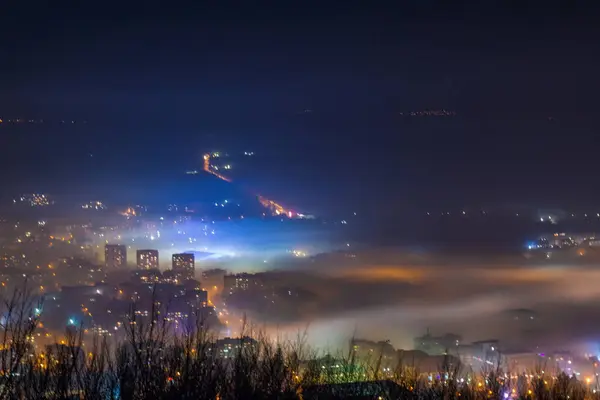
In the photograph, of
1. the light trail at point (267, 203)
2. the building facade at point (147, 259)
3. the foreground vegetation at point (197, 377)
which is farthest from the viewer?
the light trail at point (267, 203)

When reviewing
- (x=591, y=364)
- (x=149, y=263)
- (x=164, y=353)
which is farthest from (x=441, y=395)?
(x=149, y=263)

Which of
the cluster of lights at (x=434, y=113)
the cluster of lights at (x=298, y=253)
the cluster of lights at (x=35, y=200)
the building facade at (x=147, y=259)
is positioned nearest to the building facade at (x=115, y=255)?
the building facade at (x=147, y=259)

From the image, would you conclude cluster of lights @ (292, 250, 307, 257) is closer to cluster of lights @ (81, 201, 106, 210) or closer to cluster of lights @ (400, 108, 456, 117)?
cluster of lights @ (400, 108, 456, 117)

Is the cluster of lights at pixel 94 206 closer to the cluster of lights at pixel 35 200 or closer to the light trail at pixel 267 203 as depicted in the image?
the cluster of lights at pixel 35 200

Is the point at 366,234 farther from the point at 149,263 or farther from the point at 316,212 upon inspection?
the point at 149,263

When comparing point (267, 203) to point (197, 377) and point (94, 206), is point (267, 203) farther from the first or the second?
point (197, 377)

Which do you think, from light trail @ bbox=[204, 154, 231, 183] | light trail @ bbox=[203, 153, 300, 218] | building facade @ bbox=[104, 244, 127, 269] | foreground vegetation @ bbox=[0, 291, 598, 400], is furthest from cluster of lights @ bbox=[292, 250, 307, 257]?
foreground vegetation @ bbox=[0, 291, 598, 400]
